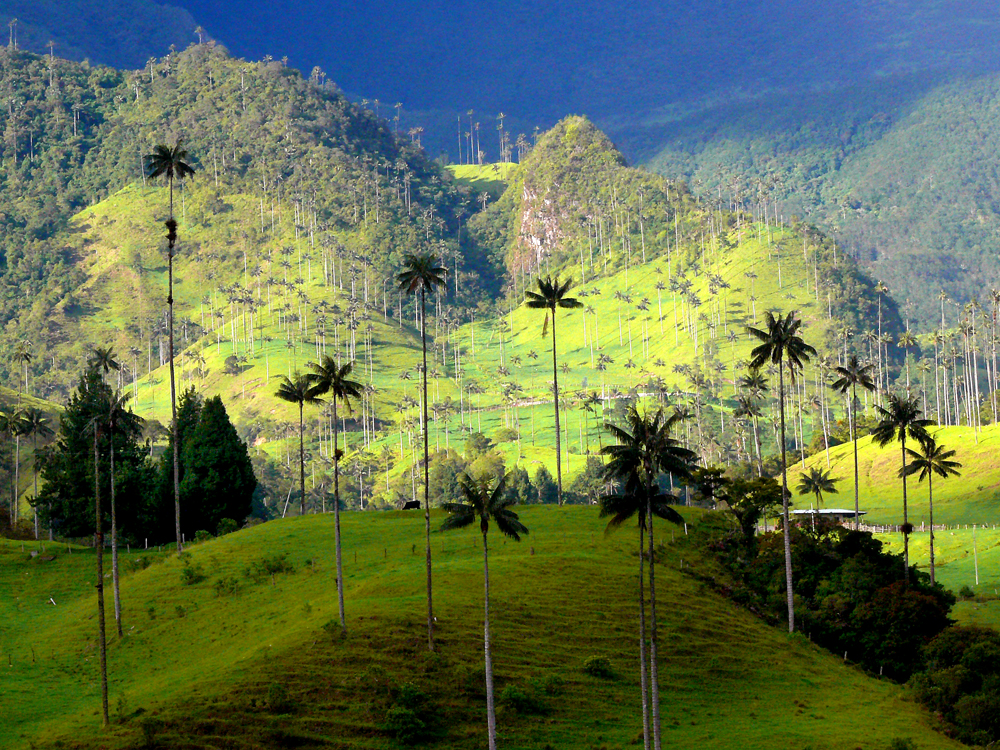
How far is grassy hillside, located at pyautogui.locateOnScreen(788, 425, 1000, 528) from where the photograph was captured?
6245 inches

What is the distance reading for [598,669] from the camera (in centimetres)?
7344

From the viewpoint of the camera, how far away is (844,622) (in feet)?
315

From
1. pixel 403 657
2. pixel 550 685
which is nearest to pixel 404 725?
pixel 403 657

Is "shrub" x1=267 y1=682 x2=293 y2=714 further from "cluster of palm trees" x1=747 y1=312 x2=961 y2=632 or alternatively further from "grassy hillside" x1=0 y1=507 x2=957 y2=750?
"cluster of palm trees" x1=747 y1=312 x2=961 y2=632

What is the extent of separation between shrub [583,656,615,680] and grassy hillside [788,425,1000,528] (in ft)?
308

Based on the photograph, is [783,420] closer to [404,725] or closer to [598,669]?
[598,669]

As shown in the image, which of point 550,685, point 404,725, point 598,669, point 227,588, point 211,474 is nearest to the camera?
point 404,725

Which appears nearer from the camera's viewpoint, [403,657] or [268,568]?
[403,657]

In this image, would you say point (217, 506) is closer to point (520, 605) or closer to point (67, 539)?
point (67, 539)

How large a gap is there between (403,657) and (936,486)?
128 meters

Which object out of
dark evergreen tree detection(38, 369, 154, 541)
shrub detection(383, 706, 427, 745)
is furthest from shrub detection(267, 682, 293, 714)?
dark evergreen tree detection(38, 369, 154, 541)

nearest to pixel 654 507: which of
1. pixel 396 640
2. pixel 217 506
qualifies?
pixel 396 640

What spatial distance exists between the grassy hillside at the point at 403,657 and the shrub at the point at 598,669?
69 cm

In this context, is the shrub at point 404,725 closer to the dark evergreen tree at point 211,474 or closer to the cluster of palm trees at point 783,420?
the cluster of palm trees at point 783,420
